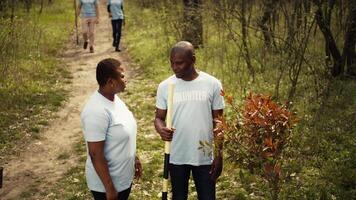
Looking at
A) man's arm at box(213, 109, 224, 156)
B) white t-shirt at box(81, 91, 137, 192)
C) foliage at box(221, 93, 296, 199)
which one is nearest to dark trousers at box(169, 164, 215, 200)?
man's arm at box(213, 109, 224, 156)

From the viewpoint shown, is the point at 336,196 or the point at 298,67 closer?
the point at 336,196

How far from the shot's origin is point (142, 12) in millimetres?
20453

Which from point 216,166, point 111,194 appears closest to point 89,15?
point 216,166

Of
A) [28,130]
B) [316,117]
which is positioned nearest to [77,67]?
[28,130]

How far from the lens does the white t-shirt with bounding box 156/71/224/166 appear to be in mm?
3859

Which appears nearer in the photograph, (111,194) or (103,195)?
(111,194)

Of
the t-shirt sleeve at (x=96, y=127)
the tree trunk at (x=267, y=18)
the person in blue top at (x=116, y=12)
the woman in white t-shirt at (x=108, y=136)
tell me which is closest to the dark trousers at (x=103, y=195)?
the woman in white t-shirt at (x=108, y=136)

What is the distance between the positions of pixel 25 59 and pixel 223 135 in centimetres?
956

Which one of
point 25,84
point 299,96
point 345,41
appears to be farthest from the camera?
point 25,84

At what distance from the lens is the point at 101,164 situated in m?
3.37

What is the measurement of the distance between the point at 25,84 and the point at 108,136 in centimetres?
745

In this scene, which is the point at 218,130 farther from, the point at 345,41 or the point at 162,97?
the point at 345,41

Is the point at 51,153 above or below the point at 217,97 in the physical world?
below

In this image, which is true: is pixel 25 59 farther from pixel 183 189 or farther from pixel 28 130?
pixel 183 189
